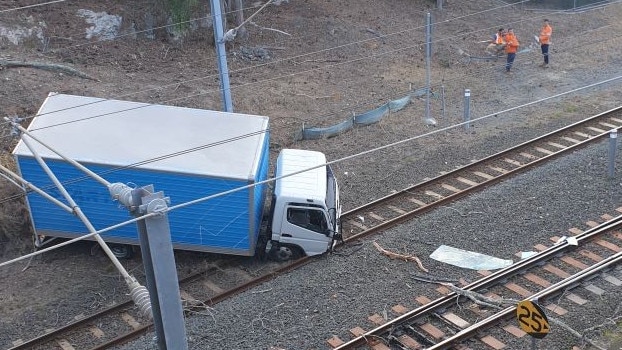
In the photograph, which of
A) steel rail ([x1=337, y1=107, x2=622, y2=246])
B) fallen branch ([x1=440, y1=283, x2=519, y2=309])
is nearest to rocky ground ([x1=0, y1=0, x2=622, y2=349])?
steel rail ([x1=337, y1=107, x2=622, y2=246])

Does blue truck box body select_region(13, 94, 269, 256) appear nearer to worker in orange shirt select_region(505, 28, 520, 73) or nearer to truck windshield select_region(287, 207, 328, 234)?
truck windshield select_region(287, 207, 328, 234)

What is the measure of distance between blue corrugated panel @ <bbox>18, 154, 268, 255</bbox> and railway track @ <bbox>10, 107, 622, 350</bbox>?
65 cm

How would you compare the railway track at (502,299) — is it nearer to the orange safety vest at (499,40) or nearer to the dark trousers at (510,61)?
the dark trousers at (510,61)

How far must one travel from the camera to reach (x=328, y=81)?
23.8 metres

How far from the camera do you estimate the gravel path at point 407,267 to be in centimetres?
1246

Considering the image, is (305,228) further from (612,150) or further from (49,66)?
(49,66)

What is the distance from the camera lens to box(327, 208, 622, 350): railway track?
39.7 feet

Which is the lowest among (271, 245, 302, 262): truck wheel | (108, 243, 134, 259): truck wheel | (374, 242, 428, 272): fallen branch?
(374, 242, 428, 272): fallen branch

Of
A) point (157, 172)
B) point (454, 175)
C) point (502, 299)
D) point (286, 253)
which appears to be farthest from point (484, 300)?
point (157, 172)

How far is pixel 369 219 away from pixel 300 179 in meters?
2.24

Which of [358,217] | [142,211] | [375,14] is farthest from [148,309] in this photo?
[375,14]

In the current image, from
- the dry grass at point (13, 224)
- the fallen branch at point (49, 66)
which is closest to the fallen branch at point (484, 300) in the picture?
the dry grass at point (13, 224)

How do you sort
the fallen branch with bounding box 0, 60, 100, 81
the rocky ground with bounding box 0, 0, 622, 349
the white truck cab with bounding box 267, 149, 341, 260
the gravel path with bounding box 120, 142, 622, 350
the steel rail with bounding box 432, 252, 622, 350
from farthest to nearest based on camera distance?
1. the fallen branch with bounding box 0, 60, 100, 81
2. the rocky ground with bounding box 0, 0, 622, 349
3. the white truck cab with bounding box 267, 149, 341, 260
4. the gravel path with bounding box 120, 142, 622, 350
5. the steel rail with bounding box 432, 252, 622, 350

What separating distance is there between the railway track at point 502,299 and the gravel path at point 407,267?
32 centimetres
